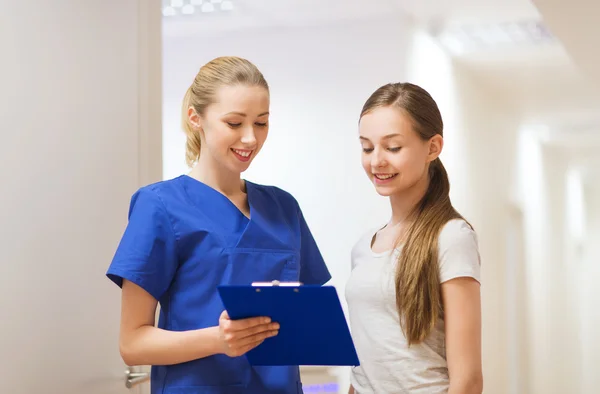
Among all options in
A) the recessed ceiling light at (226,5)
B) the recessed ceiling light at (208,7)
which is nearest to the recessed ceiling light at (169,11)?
the recessed ceiling light at (208,7)

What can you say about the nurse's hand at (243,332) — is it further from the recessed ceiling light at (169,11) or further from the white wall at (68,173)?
the recessed ceiling light at (169,11)

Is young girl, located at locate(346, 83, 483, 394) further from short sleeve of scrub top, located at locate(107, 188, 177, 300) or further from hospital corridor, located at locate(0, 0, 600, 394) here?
short sleeve of scrub top, located at locate(107, 188, 177, 300)

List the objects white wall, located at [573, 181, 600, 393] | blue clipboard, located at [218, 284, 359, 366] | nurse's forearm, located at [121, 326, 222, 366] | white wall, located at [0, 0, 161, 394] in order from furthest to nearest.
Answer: white wall, located at [573, 181, 600, 393] → white wall, located at [0, 0, 161, 394] → nurse's forearm, located at [121, 326, 222, 366] → blue clipboard, located at [218, 284, 359, 366]

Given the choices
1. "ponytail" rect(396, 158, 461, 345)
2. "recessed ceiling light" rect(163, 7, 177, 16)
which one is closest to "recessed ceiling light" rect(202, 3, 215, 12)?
"recessed ceiling light" rect(163, 7, 177, 16)

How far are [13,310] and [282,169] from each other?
2.88 m

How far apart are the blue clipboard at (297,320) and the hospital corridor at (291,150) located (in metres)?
0.02

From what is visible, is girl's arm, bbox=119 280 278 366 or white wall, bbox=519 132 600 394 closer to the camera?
girl's arm, bbox=119 280 278 366

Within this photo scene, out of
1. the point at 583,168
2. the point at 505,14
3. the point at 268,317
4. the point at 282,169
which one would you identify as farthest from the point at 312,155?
the point at 583,168

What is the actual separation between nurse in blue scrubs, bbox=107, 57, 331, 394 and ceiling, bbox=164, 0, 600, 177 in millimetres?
2457

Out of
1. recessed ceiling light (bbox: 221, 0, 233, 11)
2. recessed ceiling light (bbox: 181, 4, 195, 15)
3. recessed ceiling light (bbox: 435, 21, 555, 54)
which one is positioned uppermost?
recessed ceiling light (bbox: 181, 4, 195, 15)

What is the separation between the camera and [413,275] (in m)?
1.48

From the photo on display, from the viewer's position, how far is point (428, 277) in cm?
148

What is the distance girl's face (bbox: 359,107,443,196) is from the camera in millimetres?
1556

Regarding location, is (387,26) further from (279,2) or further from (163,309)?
(163,309)
